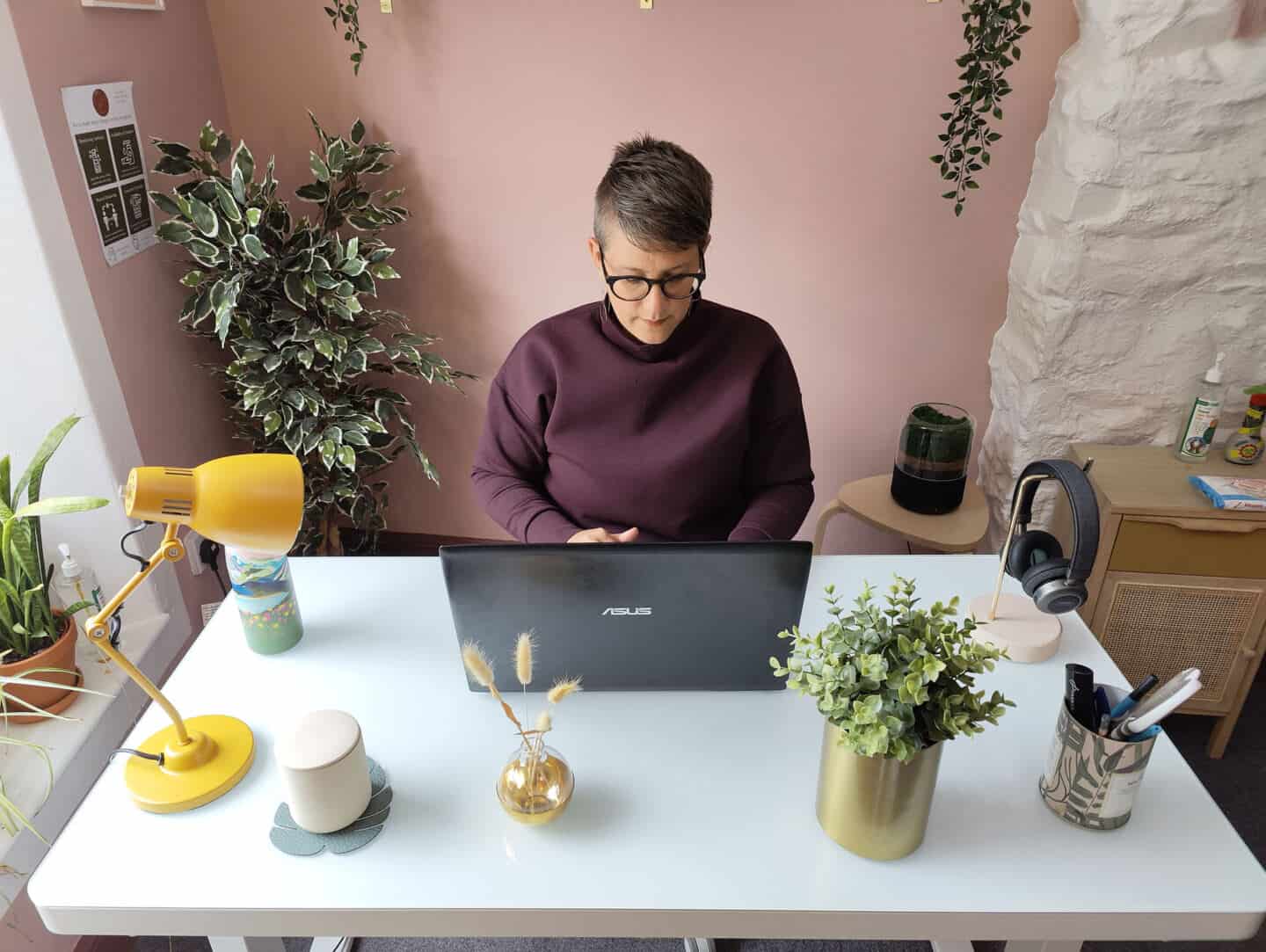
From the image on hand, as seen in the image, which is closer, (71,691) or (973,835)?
(973,835)

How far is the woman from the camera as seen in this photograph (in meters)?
1.62

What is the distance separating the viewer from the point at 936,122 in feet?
7.97

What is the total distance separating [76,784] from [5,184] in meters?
1.21

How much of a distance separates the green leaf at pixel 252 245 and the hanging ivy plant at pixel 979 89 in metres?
1.72

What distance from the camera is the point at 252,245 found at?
212 cm

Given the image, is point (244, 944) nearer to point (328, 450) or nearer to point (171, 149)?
point (328, 450)

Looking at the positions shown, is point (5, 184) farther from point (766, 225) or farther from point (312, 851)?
point (766, 225)

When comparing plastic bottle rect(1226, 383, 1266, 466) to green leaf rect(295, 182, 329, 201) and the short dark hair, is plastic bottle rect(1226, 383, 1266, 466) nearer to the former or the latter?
the short dark hair

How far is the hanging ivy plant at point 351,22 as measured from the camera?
7.66 feet

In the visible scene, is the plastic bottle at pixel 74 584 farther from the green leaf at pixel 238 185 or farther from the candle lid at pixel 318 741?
the candle lid at pixel 318 741

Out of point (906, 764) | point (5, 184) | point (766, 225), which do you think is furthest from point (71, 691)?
point (766, 225)

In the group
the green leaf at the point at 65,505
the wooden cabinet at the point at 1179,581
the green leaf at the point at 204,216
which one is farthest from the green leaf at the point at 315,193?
the wooden cabinet at the point at 1179,581

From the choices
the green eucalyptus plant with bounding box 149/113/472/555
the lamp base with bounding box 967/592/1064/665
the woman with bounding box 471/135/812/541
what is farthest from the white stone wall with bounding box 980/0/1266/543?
the green eucalyptus plant with bounding box 149/113/472/555

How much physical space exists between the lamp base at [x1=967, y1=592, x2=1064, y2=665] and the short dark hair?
2.49ft
